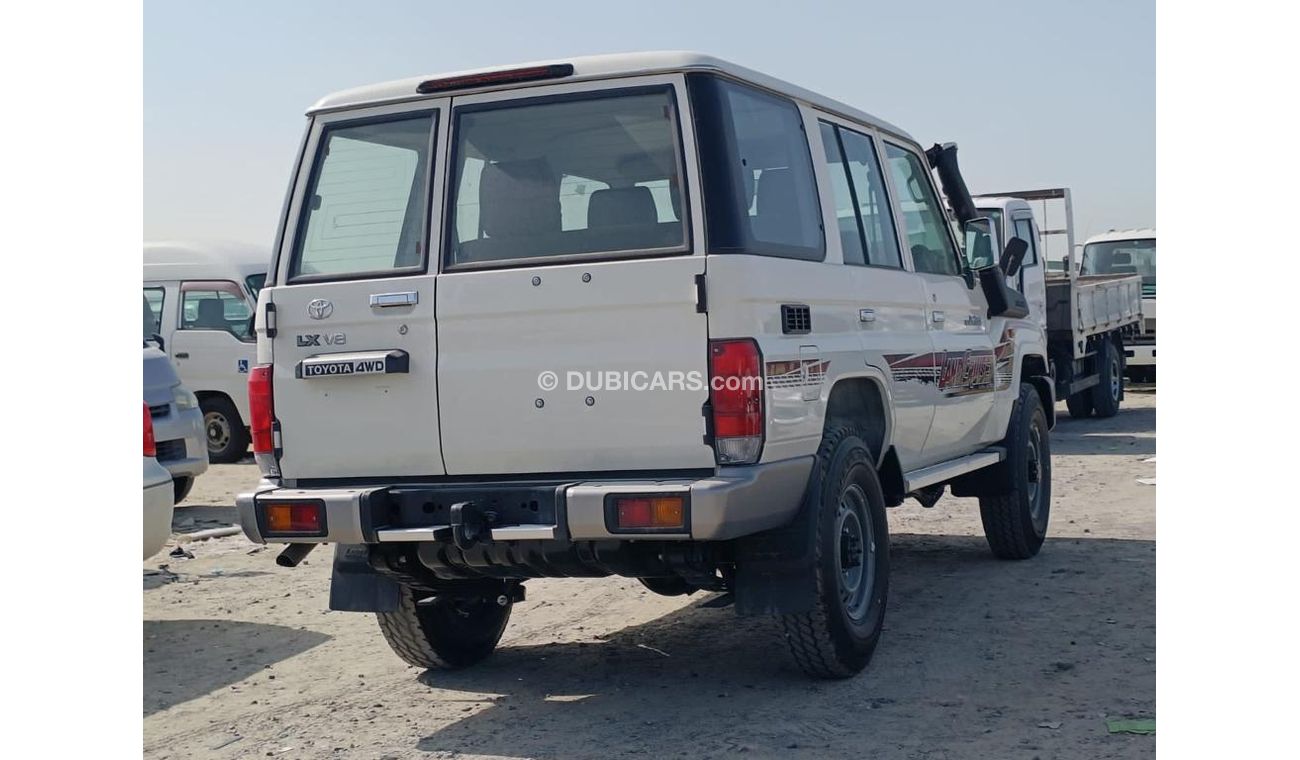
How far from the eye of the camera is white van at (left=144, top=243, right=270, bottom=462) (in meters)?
15.1

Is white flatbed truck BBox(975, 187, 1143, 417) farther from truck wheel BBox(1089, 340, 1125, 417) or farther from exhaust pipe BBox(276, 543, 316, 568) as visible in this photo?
exhaust pipe BBox(276, 543, 316, 568)

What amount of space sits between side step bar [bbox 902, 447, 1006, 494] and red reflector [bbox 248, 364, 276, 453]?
272 centimetres

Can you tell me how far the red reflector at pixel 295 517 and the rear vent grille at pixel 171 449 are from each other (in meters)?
5.15

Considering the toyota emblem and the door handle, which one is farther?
the toyota emblem

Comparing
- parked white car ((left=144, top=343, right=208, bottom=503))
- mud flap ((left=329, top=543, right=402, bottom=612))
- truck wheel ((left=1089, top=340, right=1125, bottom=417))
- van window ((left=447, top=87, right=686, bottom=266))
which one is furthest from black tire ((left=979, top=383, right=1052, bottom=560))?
truck wheel ((left=1089, top=340, right=1125, bottom=417))

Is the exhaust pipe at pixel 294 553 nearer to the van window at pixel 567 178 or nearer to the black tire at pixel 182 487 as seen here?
the van window at pixel 567 178

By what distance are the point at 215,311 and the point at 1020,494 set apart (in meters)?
9.97

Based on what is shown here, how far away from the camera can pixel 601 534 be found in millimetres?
4824

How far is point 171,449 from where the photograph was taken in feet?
33.2

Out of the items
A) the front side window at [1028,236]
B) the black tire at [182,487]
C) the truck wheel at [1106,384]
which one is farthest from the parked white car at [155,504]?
the truck wheel at [1106,384]

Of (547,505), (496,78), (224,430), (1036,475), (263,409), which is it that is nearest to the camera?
(547,505)

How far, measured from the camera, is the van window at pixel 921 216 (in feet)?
22.5

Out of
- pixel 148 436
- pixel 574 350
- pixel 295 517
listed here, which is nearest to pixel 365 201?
pixel 574 350

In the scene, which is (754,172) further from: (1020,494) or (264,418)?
(1020,494)
